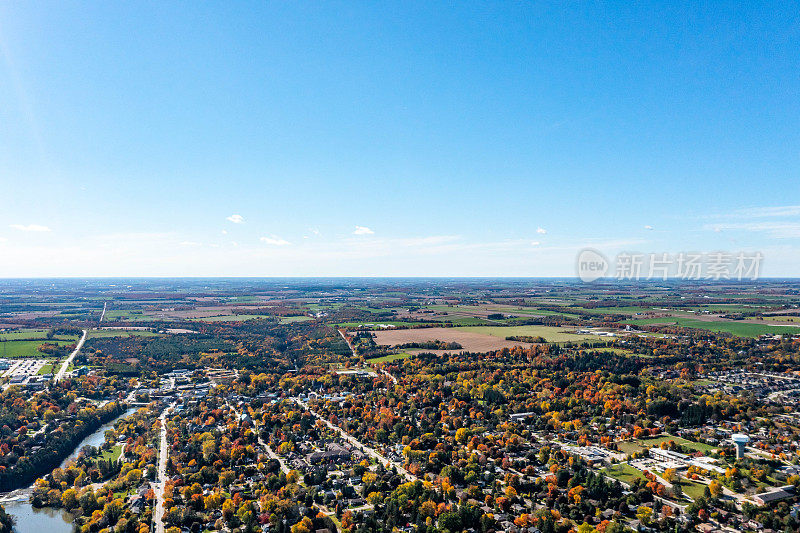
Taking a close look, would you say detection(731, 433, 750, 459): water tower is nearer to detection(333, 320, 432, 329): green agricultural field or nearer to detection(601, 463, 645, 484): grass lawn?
detection(601, 463, 645, 484): grass lawn

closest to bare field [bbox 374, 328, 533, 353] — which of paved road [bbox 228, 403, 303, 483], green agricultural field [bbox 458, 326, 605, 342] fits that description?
green agricultural field [bbox 458, 326, 605, 342]

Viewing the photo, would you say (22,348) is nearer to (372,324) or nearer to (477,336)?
(372,324)

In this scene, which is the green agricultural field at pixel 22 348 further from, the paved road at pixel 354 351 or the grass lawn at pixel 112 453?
the grass lawn at pixel 112 453

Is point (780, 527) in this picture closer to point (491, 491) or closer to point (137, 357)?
point (491, 491)

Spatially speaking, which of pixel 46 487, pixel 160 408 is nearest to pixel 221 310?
pixel 160 408

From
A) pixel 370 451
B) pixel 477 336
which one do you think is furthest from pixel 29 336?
pixel 370 451

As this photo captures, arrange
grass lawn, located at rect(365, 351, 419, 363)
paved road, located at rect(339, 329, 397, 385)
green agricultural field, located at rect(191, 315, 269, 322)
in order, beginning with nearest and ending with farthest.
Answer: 1. paved road, located at rect(339, 329, 397, 385)
2. grass lawn, located at rect(365, 351, 419, 363)
3. green agricultural field, located at rect(191, 315, 269, 322)
